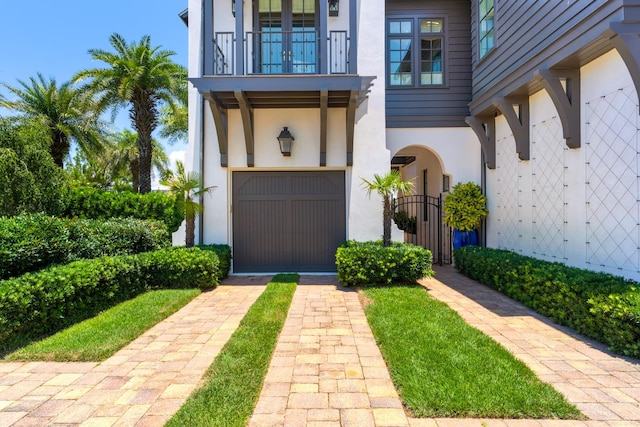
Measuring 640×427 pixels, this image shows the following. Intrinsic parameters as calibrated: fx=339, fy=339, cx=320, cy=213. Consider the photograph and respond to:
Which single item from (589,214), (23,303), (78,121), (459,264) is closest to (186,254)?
(23,303)

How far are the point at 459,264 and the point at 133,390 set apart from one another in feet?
23.9

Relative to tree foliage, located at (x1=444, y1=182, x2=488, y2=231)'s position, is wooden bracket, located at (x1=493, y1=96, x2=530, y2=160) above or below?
above

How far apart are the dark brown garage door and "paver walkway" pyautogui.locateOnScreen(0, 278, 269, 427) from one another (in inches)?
142

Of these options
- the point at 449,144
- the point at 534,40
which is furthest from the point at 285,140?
the point at 534,40

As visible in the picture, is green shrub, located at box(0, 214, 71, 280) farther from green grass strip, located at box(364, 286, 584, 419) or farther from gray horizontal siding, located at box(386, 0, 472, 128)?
gray horizontal siding, located at box(386, 0, 472, 128)

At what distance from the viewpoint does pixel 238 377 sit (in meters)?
3.15

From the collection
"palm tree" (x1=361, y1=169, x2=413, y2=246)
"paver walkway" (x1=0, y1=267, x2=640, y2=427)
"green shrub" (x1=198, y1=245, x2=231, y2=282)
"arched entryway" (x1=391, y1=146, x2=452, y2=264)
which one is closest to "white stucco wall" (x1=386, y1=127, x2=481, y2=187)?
"arched entryway" (x1=391, y1=146, x2=452, y2=264)

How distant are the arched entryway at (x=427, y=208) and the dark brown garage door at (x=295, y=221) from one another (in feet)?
7.41

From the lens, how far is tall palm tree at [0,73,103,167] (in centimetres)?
1105

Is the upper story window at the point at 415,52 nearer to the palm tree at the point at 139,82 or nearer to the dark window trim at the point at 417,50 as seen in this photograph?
the dark window trim at the point at 417,50

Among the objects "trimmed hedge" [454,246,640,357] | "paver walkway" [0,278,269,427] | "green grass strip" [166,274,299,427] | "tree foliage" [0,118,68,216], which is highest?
"tree foliage" [0,118,68,216]

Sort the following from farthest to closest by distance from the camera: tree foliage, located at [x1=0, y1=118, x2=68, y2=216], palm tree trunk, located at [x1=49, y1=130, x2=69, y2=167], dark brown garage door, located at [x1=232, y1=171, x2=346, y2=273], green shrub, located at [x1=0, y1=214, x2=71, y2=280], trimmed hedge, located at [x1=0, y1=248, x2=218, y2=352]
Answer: palm tree trunk, located at [x1=49, y1=130, x2=69, y2=167] → dark brown garage door, located at [x1=232, y1=171, x2=346, y2=273] → tree foliage, located at [x1=0, y1=118, x2=68, y2=216] → green shrub, located at [x1=0, y1=214, x2=71, y2=280] → trimmed hedge, located at [x1=0, y1=248, x2=218, y2=352]

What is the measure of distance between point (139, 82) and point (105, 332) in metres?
8.16

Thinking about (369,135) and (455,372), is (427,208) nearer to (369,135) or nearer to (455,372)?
(369,135)
